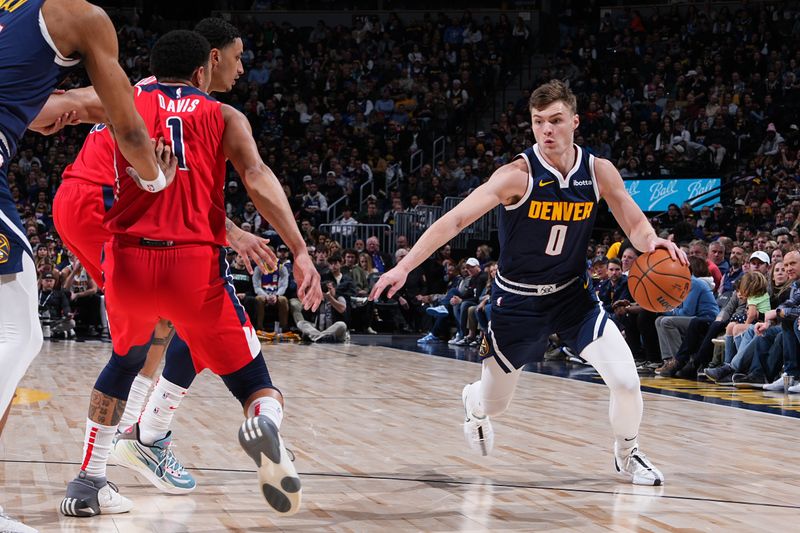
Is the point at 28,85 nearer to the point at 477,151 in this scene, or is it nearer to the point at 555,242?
the point at 555,242

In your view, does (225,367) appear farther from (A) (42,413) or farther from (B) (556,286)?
(A) (42,413)

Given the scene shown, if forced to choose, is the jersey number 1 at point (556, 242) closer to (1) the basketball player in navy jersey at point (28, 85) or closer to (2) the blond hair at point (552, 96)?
(2) the blond hair at point (552, 96)

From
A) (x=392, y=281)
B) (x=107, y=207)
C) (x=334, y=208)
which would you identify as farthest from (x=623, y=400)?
(x=334, y=208)

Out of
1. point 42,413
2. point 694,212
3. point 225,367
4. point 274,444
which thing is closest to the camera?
point 274,444

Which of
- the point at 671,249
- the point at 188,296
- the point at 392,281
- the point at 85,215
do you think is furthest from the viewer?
the point at 671,249

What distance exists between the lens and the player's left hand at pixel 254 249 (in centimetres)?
364

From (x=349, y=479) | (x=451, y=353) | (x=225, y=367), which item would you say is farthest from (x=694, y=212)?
(x=225, y=367)

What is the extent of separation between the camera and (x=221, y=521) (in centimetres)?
366

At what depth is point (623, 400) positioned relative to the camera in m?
4.58

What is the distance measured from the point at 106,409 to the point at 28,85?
1.44 m

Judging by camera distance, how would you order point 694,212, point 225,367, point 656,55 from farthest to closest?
1. point 656,55
2. point 694,212
3. point 225,367

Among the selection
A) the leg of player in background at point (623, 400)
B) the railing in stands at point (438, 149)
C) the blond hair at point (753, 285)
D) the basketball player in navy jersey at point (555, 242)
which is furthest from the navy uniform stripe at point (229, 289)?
the railing in stands at point (438, 149)

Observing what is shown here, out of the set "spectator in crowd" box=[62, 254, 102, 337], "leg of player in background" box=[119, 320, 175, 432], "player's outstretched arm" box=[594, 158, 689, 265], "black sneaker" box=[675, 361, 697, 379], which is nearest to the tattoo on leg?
"leg of player in background" box=[119, 320, 175, 432]

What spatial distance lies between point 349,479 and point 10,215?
87.0 inches
